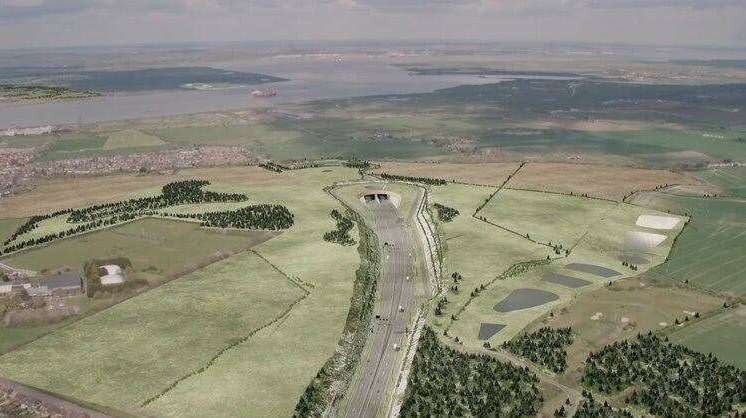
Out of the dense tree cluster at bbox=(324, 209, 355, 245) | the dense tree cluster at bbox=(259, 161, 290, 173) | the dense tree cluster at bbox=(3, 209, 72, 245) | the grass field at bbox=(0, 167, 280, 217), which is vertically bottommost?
the grass field at bbox=(0, 167, 280, 217)

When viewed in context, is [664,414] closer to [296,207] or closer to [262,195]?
[296,207]

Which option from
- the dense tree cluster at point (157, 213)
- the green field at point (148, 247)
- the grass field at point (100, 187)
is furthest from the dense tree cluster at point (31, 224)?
the green field at point (148, 247)

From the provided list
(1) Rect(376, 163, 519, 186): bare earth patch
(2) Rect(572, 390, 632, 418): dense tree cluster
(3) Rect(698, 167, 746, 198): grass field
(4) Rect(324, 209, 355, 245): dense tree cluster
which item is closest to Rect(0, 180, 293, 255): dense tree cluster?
(4) Rect(324, 209, 355, 245): dense tree cluster

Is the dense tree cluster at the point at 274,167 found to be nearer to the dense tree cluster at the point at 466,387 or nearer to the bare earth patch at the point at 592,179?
the bare earth patch at the point at 592,179

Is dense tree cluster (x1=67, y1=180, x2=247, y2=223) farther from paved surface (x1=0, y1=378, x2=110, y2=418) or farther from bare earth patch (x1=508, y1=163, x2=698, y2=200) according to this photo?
bare earth patch (x1=508, y1=163, x2=698, y2=200)

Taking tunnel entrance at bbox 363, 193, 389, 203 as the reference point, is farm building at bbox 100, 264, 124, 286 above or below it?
above

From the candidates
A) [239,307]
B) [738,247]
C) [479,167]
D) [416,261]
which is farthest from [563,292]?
[479,167]

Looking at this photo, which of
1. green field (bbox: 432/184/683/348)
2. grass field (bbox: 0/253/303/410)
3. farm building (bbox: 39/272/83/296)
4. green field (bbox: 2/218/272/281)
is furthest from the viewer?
green field (bbox: 2/218/272/281)
